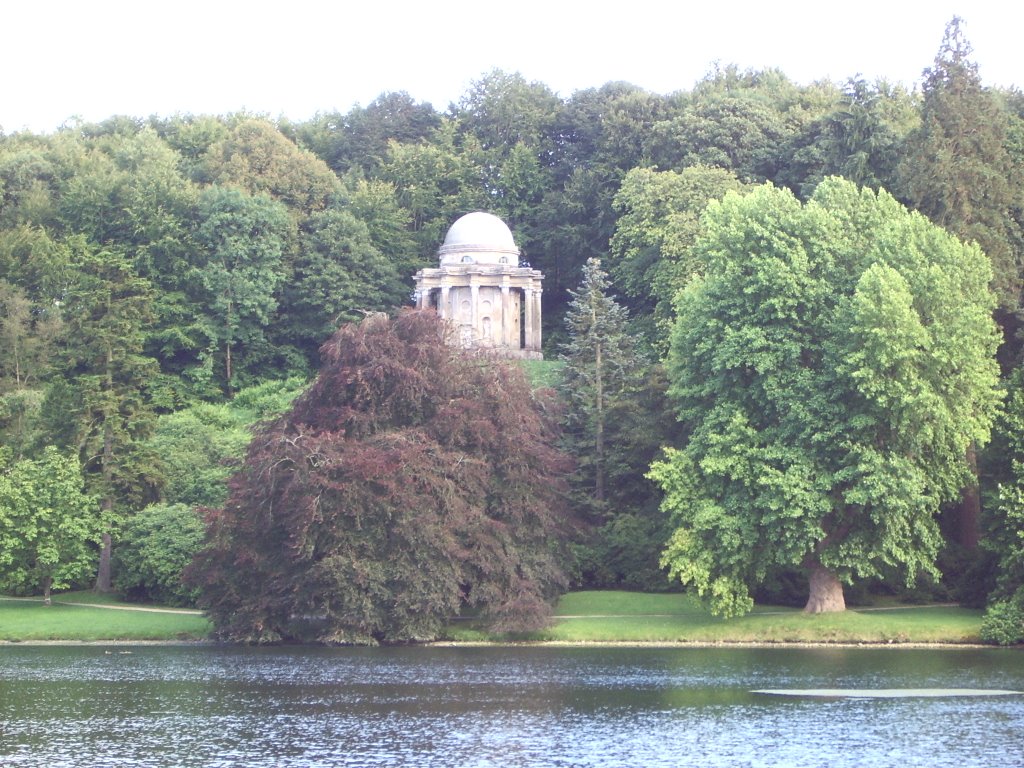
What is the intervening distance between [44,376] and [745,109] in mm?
42503

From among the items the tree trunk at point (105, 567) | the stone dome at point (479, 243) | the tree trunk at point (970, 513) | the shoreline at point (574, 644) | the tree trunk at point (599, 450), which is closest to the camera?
the shoreline at point (574, 644)

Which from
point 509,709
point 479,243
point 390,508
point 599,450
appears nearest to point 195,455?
point 390,508

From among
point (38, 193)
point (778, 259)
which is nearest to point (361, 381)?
point (778, 259)

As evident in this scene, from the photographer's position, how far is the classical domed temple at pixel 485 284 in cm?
9781

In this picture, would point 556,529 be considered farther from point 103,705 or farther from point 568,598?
point 103,705

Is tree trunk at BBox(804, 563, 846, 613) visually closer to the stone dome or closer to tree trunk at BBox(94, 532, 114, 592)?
tree trunk at BBox(94, 532, 114, 592)

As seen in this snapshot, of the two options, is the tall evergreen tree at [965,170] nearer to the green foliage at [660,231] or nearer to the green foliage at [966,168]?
the green foliage at [966,168]

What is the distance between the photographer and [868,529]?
5816 centimetres

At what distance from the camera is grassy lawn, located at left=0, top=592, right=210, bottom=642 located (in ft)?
203

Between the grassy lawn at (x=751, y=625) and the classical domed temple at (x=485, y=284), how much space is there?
35.6 meters

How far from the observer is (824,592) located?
60094 millimetres

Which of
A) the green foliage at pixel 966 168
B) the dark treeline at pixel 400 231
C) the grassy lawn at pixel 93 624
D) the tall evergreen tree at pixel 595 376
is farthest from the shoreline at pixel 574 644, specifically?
the green foliage at pixel 966 168

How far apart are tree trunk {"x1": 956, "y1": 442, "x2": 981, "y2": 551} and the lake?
9.00m

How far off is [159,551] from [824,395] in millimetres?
27805
